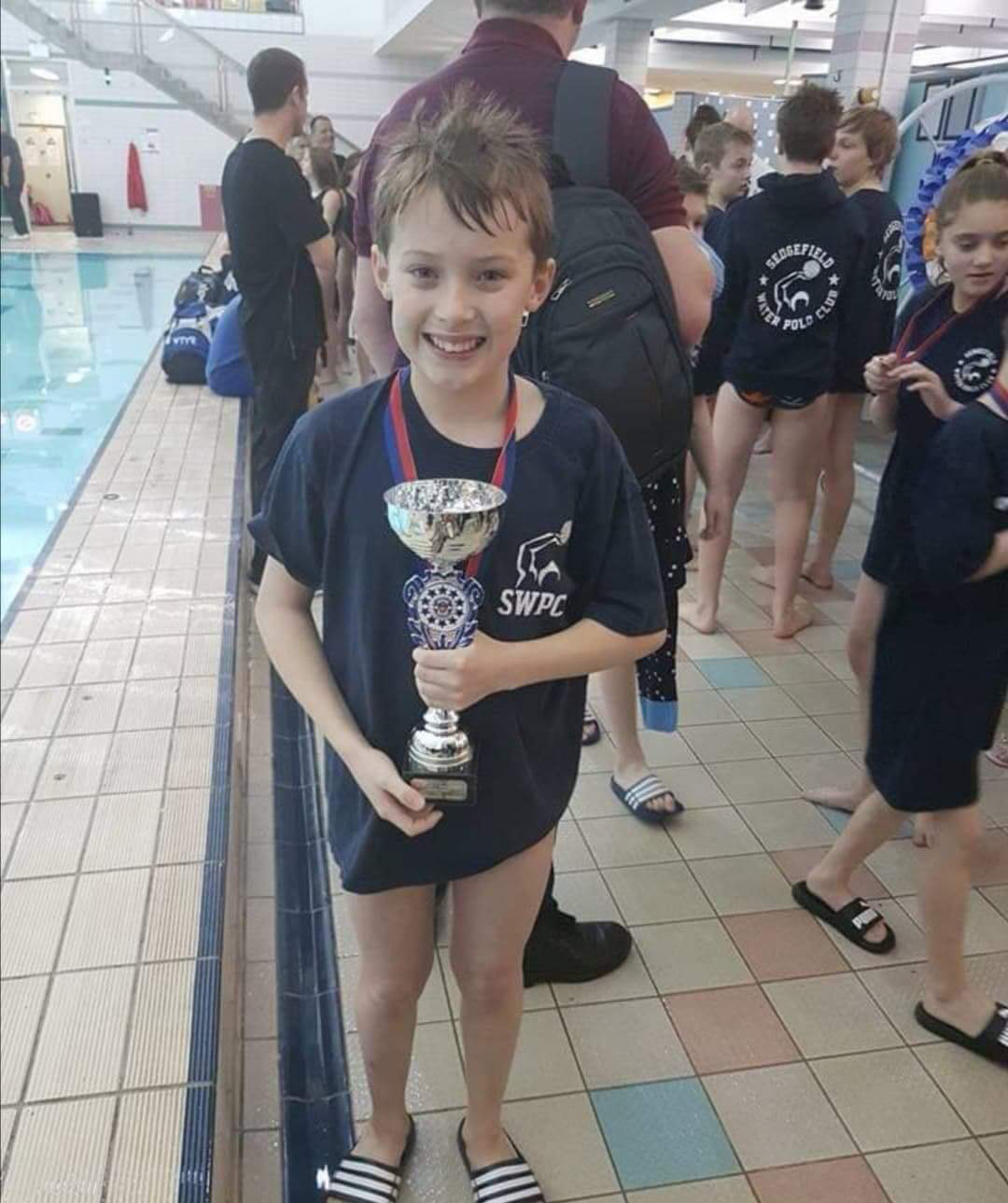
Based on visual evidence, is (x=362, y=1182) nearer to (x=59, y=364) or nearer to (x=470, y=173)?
(x=470, y=173)

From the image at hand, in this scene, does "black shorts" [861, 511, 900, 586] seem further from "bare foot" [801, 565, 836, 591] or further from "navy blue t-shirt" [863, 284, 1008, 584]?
"bare foot" [801, 565, 836, 591]

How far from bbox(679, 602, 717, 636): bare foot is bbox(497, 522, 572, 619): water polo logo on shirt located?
226cm

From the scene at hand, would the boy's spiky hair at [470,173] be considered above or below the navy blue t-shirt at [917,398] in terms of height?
above

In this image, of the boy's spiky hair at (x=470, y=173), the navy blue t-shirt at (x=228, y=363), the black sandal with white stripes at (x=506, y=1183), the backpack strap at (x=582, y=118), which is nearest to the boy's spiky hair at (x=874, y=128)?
the backpack strap at (x=582, y=118)

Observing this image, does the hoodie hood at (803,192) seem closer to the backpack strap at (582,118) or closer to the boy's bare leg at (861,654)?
the boy's bare leg at (861,654)

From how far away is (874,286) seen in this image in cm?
296

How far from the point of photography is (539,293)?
40.3 inches

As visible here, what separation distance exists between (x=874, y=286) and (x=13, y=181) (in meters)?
15.0

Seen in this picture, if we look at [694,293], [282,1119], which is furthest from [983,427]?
[282,1119]

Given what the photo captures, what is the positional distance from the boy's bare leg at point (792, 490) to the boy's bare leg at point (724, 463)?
89mm

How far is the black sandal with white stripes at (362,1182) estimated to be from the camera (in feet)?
4.58

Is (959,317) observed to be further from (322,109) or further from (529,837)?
(322,109)

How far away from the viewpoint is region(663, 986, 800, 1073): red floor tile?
167 centimetres

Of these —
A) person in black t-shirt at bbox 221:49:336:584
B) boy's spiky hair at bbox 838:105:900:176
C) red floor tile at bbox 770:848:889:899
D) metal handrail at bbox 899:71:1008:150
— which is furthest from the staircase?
red floor tile at bbox 770:848:889:899
